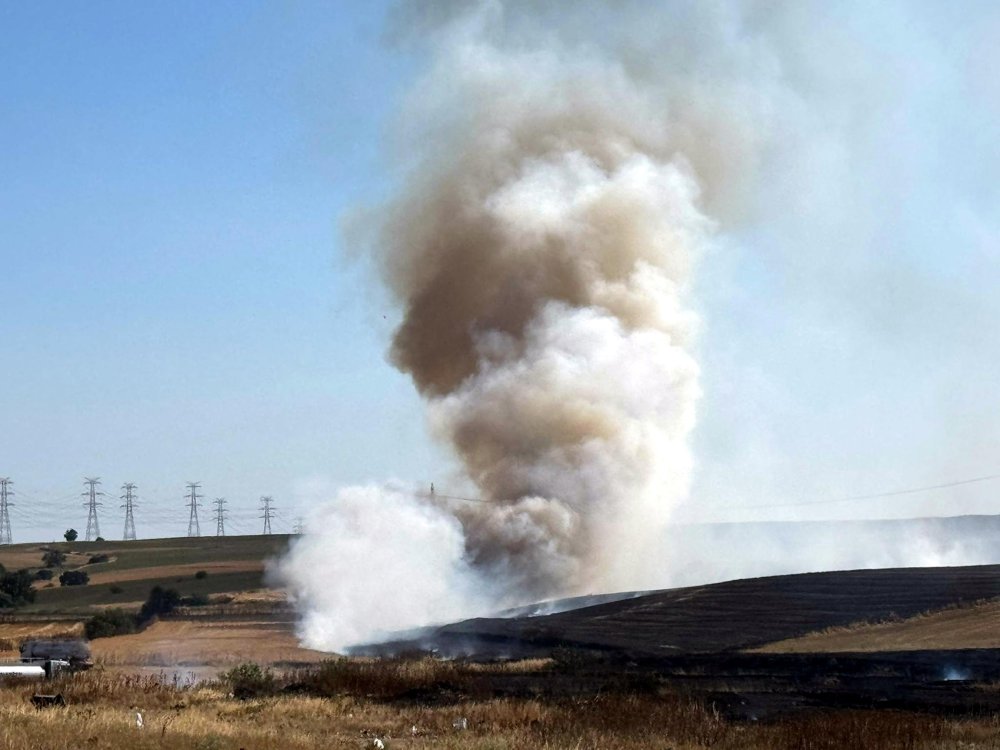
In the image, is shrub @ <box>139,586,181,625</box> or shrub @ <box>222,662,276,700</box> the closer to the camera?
shrub @ <box>222,662,276,700</box>

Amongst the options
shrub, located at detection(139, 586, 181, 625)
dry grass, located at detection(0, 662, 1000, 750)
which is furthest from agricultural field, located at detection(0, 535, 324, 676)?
dry grass, located at detection(0, 662, 1000, 750)

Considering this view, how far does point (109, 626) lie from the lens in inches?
2373

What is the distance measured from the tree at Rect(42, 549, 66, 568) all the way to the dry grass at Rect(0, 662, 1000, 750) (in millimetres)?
97169

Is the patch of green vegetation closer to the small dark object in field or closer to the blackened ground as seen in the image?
the blackened ground

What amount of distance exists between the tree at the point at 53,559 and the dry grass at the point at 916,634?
9761 centimetres

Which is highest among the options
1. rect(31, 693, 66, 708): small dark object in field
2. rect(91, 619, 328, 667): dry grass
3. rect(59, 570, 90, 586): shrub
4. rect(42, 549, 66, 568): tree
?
rect(42, 549, 66, 568): tree

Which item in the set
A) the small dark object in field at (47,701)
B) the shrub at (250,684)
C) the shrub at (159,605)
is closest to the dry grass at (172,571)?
the shrub at (159,605)

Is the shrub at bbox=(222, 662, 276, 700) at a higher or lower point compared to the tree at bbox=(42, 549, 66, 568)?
lower

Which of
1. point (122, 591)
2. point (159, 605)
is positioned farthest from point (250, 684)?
point (122, 591)

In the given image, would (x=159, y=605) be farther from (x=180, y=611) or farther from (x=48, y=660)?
(x=48, y=660)

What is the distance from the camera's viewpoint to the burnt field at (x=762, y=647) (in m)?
29.8

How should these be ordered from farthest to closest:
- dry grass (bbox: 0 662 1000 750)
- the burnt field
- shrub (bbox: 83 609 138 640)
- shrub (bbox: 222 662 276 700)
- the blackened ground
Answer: shrub (bbox: 83 609 138 640), the blackened ground, shrub (bbox: 222 662 276 700), the burnt field, dry grass (bbox: 0 662 1000 750)

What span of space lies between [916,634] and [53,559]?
104738mm

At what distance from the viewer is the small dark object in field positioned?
84.6 ft
